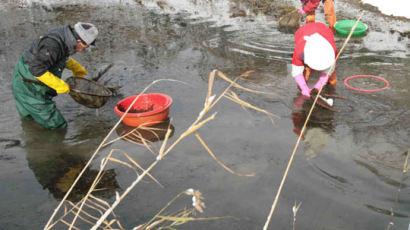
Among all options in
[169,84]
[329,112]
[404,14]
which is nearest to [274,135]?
[329,112]

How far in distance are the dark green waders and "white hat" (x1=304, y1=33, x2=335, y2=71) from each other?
316 cm

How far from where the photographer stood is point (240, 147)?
13.5 ft

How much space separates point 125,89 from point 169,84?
76cm

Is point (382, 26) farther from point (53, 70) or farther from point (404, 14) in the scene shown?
point (53, 70)

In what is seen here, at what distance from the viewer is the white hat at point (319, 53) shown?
4219 mm

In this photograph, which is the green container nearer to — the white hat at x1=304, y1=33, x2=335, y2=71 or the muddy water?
the muddy water

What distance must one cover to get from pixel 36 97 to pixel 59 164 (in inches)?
40.2

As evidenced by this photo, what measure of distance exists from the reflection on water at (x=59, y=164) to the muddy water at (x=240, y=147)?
0.01 meters

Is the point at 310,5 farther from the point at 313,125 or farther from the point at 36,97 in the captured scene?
the point at 36,97

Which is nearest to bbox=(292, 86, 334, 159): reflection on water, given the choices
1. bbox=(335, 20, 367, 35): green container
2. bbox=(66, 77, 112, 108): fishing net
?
bbox=(66, 77, 112, 108): fishing net

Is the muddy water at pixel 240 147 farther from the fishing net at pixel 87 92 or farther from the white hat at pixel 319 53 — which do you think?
the white hat at pixel 319 53

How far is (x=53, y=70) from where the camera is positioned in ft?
14.2

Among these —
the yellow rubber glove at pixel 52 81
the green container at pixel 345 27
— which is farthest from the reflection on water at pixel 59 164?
the green container at pixel 345 27

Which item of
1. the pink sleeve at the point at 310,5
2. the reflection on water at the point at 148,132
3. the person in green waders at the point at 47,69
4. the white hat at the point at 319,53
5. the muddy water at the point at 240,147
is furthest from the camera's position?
the pink sleeve at the point at 310,5
